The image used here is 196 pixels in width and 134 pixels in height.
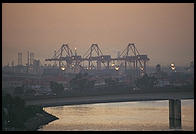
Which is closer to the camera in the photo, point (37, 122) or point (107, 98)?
→ point (37, 122)

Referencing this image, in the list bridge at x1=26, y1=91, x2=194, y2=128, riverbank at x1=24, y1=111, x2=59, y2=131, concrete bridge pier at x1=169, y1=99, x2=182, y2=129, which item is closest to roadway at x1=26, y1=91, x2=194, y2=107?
bridge at x1=26, y1=91, x2=194, y2=128

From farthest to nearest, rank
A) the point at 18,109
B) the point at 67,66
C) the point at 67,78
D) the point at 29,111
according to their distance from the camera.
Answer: the point at 67,66 < the point at 67,78 < the point at 29,111 < the point at 18,109

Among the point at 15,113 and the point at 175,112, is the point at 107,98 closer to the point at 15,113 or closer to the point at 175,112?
the point at 175,112

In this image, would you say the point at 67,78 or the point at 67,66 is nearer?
the point at 67,78

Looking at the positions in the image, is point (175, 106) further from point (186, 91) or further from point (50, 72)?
point (50, 72)

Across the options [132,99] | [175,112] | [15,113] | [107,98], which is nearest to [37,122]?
[15,113]

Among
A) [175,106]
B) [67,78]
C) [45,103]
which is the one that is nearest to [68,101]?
[45,103]
